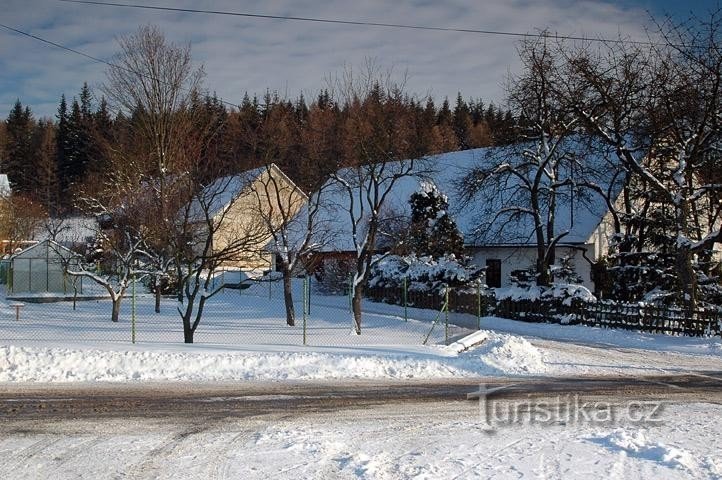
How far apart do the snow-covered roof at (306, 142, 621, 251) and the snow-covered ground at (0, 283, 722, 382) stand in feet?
19.9

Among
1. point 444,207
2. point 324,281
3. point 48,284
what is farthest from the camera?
point 324,281

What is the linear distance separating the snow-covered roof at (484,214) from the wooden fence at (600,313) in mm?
3777

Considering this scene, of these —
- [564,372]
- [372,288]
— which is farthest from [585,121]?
[372,288]

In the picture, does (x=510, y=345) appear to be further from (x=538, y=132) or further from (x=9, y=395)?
(x=538, y=132)

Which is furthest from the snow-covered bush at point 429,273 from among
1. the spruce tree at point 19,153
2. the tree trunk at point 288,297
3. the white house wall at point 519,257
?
the spruce tree at point 19,153

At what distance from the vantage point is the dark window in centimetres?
3528

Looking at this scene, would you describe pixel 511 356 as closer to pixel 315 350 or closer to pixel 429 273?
pixel 315 350

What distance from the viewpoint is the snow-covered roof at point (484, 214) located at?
3141 centimetres

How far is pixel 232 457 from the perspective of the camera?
24.0 ft

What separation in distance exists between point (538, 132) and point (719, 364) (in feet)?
46.9

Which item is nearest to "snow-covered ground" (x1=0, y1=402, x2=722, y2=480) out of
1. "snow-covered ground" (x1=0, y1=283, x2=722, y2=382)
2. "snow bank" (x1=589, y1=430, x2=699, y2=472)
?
"snow bank" (x1=589, y1=430, x2=699, y2=472)

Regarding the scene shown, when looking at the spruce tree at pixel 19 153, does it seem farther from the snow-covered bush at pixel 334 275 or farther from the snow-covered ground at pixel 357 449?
the snow-covered ground at pixel 357 449

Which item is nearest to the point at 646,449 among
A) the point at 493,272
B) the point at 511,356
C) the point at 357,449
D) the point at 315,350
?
the point at 357,449

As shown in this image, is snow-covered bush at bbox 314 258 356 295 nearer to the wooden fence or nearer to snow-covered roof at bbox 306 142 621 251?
snow-covered roof at bbox 306 142 621 251
